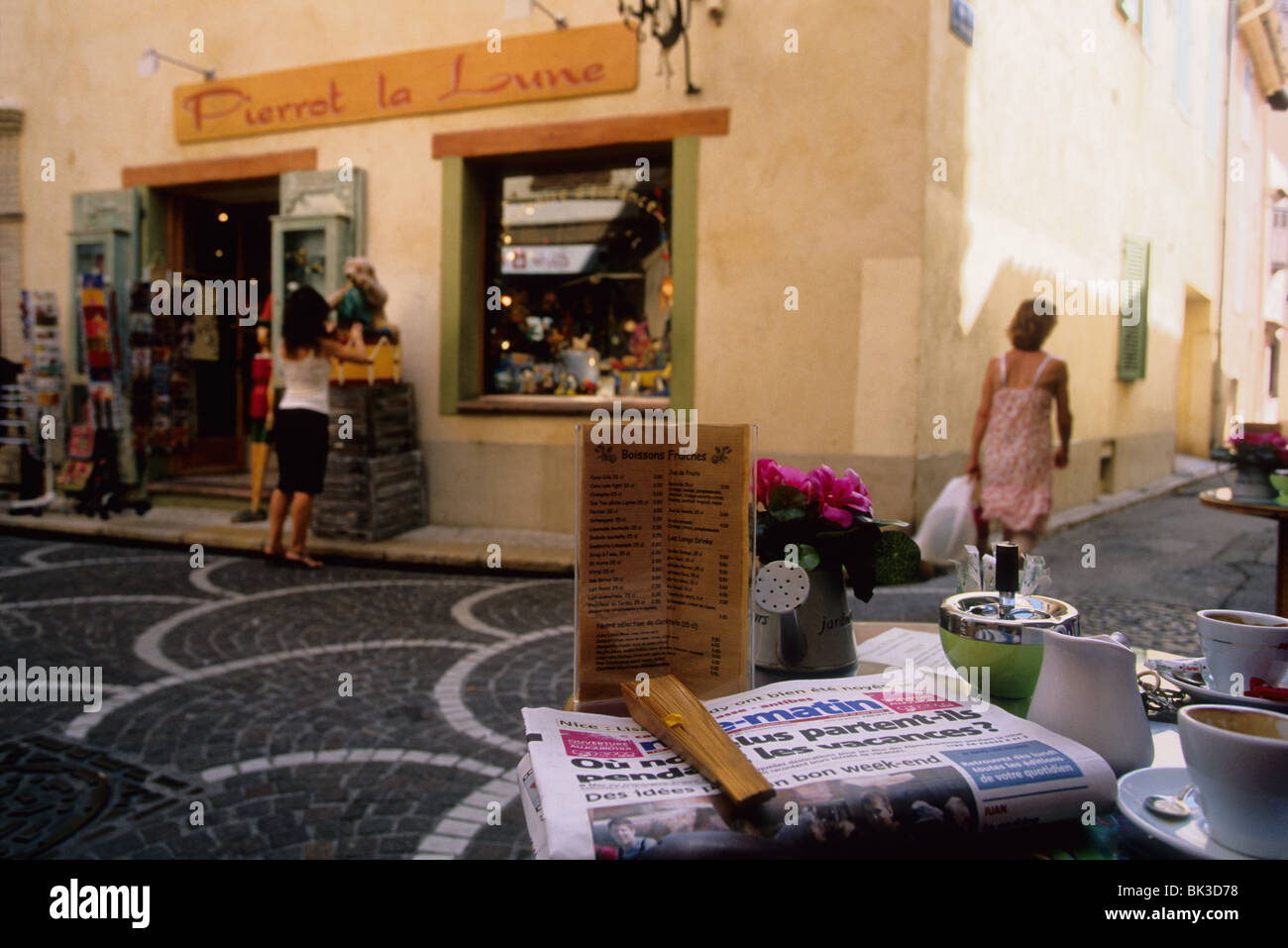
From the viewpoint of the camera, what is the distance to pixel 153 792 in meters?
2.73

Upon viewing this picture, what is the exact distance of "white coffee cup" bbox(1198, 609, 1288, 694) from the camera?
115 cm

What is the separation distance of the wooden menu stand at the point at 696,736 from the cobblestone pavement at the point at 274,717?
1.58 metres

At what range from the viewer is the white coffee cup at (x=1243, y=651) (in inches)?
45.1

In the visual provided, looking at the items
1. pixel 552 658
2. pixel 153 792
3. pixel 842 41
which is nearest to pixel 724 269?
pixel 842 41

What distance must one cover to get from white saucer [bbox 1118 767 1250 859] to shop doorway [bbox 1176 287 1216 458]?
49.2 ft

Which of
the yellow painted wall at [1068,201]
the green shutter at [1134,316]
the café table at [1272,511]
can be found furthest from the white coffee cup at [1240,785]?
the green shutter at [1134,316]

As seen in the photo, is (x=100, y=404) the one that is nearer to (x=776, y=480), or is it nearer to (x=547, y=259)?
(x=547, y=259)

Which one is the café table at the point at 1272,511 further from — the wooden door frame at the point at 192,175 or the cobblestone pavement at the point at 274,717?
the wooden door frame at the point at 192,175

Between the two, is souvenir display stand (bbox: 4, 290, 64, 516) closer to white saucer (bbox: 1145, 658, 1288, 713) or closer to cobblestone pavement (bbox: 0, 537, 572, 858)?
cobblestone pavement (bbox: 0, 537, 572, 858)

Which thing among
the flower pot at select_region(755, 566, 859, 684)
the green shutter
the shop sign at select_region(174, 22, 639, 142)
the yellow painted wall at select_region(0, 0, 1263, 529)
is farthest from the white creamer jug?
the green shutter

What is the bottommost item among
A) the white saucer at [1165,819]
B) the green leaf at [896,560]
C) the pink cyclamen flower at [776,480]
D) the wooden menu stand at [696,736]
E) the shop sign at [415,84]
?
the white saucer at [1165,819]

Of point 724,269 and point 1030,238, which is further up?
point 1030,238
